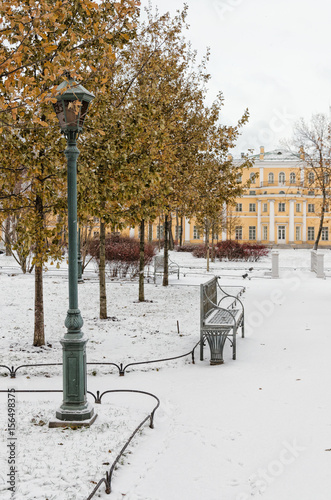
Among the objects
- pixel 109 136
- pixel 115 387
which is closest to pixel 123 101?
pixel 109 136

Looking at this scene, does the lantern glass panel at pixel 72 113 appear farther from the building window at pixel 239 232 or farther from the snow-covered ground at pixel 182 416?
the building window at pixel 239 232

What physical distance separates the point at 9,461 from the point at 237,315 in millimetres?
5843

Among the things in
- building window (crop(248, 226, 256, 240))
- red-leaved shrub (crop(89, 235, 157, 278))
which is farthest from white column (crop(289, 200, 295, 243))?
red-leaved shrub (crop(89, 235, 157, 278))

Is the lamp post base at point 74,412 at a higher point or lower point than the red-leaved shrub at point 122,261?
lower

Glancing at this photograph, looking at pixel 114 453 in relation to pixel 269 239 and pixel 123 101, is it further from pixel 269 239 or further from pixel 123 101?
pixel 269 239

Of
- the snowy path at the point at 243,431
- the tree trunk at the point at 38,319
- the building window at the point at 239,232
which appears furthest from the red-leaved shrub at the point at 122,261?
the building window at the point at 239,232

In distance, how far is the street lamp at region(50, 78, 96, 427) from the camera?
201 inches

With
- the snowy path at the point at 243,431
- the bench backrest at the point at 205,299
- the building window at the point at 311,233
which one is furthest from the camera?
the building window at the point at 311,233

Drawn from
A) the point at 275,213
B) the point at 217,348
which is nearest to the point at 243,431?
the point at 217,348

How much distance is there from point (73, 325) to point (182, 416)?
1.67m

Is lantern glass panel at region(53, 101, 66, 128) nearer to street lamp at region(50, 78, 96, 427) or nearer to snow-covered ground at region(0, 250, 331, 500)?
street lamp at region(50, 78, 96, 427)

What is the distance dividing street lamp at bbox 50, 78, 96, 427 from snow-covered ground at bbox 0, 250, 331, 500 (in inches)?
9.0

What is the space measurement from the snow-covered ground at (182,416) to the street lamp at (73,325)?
229 mm

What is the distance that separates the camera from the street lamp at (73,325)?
16.8 feet
